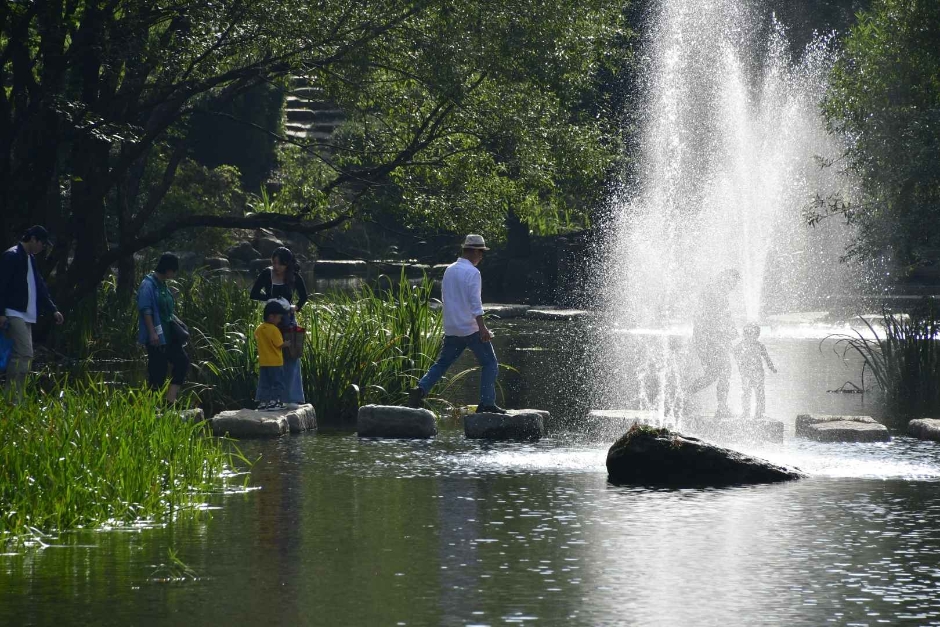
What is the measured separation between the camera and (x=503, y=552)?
8414 millimetres

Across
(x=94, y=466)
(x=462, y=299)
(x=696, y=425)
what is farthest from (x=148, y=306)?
(x=696, y=425)

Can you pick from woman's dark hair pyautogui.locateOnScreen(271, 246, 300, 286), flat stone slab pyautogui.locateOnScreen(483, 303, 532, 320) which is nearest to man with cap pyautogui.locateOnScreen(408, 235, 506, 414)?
woman's dark hair pyautogui.locateOnScreen(271, 246, 300, 286)

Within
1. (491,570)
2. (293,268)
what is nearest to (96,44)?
(293,268)

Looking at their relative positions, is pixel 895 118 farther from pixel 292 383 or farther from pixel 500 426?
pixel 292 383

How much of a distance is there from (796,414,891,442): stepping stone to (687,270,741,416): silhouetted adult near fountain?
111cm

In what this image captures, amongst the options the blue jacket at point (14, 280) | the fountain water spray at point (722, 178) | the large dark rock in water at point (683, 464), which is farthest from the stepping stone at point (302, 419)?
the fountain water spray at point (722, 178)

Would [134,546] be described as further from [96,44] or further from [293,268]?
[96,44]

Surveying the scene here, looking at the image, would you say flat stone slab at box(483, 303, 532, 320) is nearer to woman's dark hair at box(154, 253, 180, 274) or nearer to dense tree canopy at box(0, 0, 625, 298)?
dense tree canopy at box(0, 0, 625, 298)

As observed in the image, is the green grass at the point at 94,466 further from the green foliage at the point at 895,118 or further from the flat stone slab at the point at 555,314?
the flat stone slab at the point at 555,314

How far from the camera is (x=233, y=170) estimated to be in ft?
113

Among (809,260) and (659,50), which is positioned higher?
(659,50)

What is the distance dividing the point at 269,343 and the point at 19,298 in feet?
7.99

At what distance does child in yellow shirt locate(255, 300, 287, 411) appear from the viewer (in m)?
14.5

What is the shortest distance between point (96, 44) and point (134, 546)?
11045 millimetres
